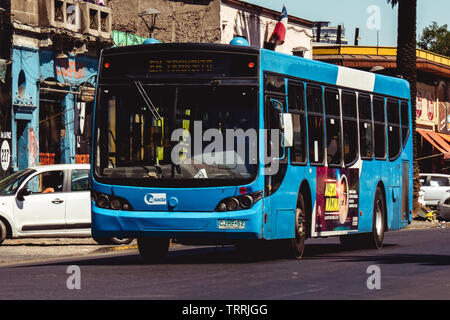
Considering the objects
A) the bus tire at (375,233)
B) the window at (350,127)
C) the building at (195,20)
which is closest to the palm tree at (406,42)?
the building at (195,20)

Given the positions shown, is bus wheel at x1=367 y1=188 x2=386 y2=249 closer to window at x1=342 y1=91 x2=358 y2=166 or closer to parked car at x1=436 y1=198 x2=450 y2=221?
window at x1=342 y1=91 x2=358 y2=166

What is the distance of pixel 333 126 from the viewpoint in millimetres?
19484

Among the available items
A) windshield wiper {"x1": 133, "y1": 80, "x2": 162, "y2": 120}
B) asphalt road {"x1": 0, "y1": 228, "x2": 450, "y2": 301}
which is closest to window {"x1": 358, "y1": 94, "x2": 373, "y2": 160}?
asphalt road {"x1": 0, "y1": 228, "x2": 450, "y2": 301}

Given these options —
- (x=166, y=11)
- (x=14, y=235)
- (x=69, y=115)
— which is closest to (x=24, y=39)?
(x=69, y=115)

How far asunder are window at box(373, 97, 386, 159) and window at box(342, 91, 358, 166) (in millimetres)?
1163

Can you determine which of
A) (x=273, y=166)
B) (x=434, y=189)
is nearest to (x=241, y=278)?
(x=273, y=166)

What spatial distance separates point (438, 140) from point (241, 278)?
49.7m

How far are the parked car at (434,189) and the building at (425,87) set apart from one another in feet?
46.4

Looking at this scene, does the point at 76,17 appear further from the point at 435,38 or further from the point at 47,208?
the point at 435,38

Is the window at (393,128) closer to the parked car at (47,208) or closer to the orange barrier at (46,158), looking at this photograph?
the parked car at (47,208)

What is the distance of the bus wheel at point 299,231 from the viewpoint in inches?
705

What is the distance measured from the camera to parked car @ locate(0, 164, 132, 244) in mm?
23656
